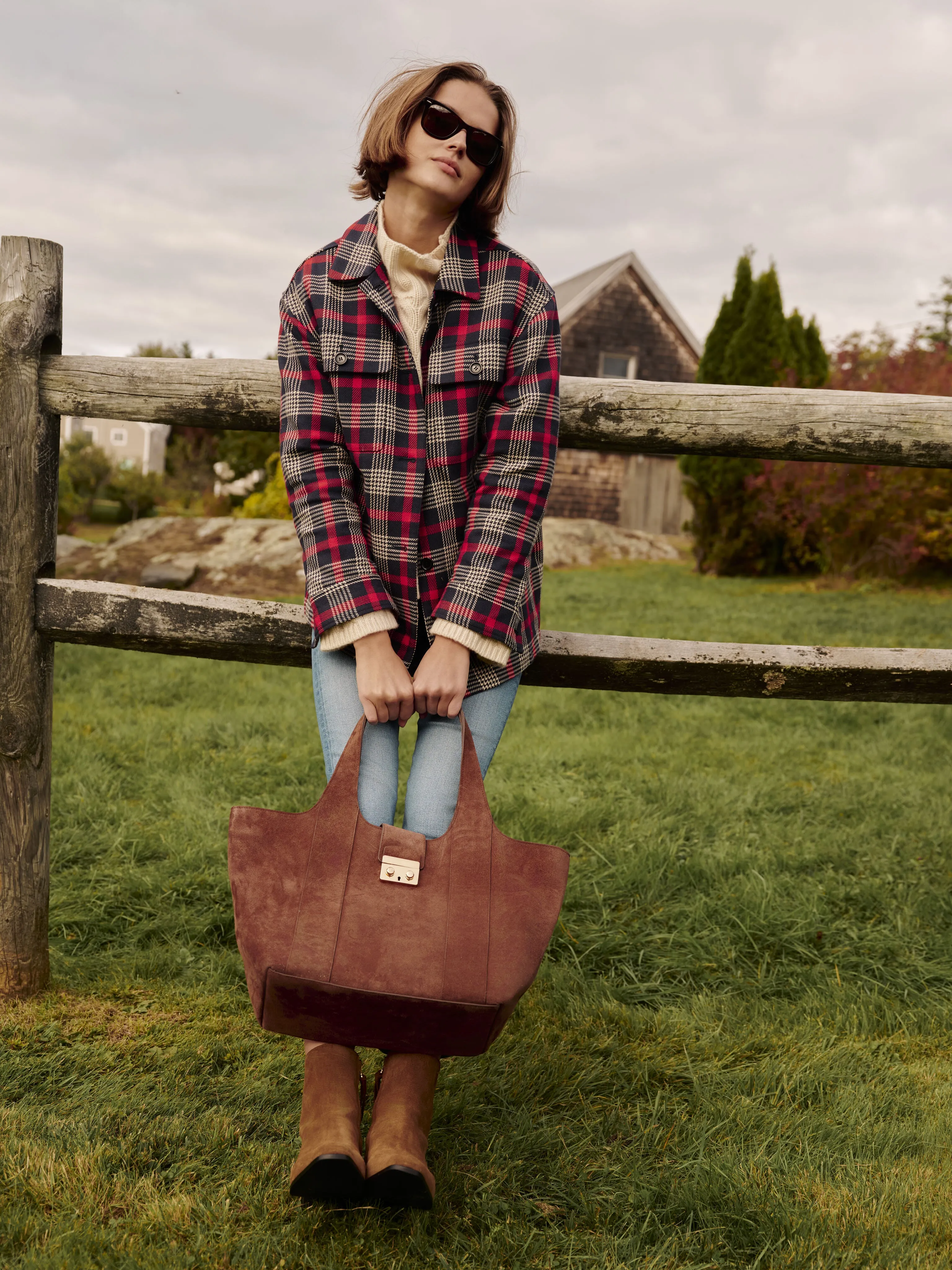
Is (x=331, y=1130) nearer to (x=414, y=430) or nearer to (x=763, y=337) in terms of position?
(x=414, y=430)

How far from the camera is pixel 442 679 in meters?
1.91

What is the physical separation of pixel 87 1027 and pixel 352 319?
1.83 meters

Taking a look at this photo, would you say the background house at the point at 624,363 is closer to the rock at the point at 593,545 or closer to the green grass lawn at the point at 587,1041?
the rock at the point at 593,545

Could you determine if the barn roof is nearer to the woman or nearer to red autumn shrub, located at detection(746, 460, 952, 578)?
red autumn shrub, located at detection(746, 460, 952, 578)

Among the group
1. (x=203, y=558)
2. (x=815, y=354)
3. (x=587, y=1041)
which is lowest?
(x=587, y=1041)

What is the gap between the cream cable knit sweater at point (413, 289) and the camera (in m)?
1.99

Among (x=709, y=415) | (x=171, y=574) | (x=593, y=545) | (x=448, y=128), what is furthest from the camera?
(x=593, y=545)

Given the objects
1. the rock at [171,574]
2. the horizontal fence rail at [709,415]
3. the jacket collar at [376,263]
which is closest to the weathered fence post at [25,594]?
the horizontal fence rail at [709,415]

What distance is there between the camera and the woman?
77.3 inches

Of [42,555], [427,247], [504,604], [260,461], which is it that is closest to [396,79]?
[427,247]

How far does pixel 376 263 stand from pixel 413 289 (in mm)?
94

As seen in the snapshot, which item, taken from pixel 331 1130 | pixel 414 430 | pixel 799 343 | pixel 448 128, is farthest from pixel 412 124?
pixel 799 343

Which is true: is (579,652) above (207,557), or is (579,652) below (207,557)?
above

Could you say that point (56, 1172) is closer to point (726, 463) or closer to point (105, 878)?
point (105, 878)
